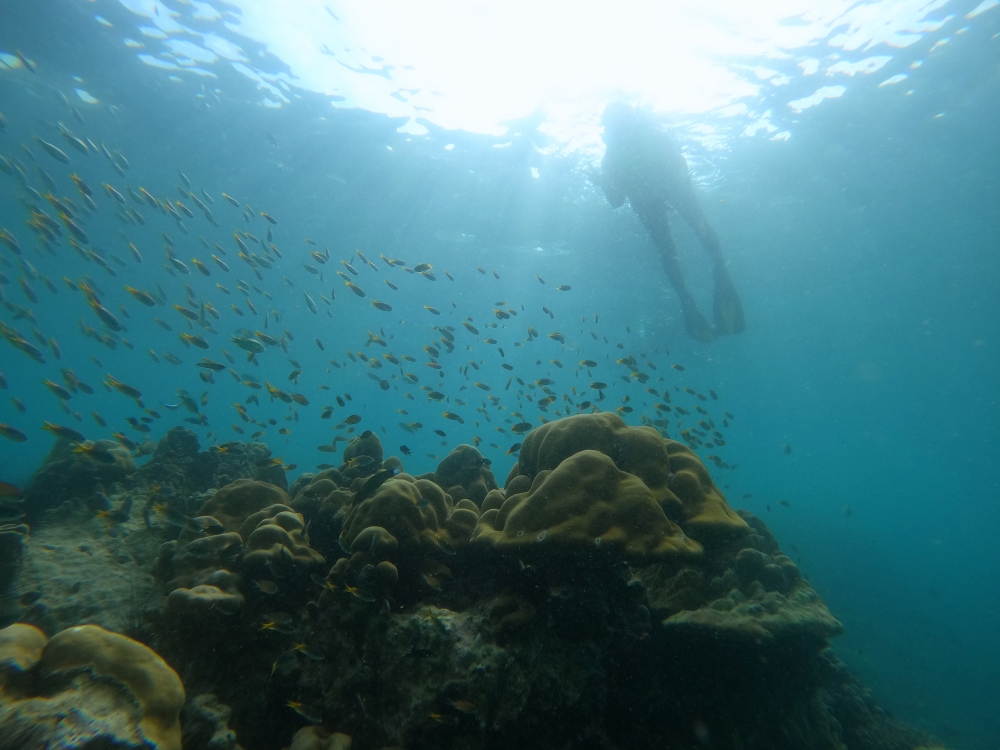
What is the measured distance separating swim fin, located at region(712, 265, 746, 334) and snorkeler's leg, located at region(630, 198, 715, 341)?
2.97 feet

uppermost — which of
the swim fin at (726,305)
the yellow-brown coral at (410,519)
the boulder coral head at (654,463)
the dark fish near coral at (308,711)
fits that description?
the swim fin at (726,305)

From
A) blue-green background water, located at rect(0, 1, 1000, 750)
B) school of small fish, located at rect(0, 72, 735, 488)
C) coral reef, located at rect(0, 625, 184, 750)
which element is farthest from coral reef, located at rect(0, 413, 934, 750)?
blue-green background water, located at rect(0, 1, 1000, 750)

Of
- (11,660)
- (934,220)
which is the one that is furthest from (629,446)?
(934,220)

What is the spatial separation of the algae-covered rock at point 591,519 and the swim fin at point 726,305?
21.8m

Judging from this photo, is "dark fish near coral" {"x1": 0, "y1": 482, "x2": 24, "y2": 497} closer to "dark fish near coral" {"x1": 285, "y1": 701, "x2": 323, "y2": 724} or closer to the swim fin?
"dark fish near coral" {"x1": 285, "y1": 701, "x2": 323, "y2": 724}

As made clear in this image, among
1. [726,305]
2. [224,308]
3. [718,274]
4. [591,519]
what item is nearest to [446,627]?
[591,519]

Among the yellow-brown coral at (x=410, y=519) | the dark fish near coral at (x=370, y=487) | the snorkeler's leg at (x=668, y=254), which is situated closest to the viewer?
the yellow-brown coral at (x=410, y=519)

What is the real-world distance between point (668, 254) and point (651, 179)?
4.60 metres

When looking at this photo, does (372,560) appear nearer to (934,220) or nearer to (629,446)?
(629,446)

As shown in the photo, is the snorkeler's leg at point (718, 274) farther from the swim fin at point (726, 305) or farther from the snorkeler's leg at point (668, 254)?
the snorkeler's leg at point (668, 254)

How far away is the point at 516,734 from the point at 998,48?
23.6 m

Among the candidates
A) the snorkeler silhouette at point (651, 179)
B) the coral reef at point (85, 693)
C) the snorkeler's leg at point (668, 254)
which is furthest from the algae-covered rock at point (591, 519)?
the snorkeler's leg at point (668, 254)

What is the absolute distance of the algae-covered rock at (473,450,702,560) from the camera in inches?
144

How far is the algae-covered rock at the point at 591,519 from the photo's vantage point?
3668 millimetres
